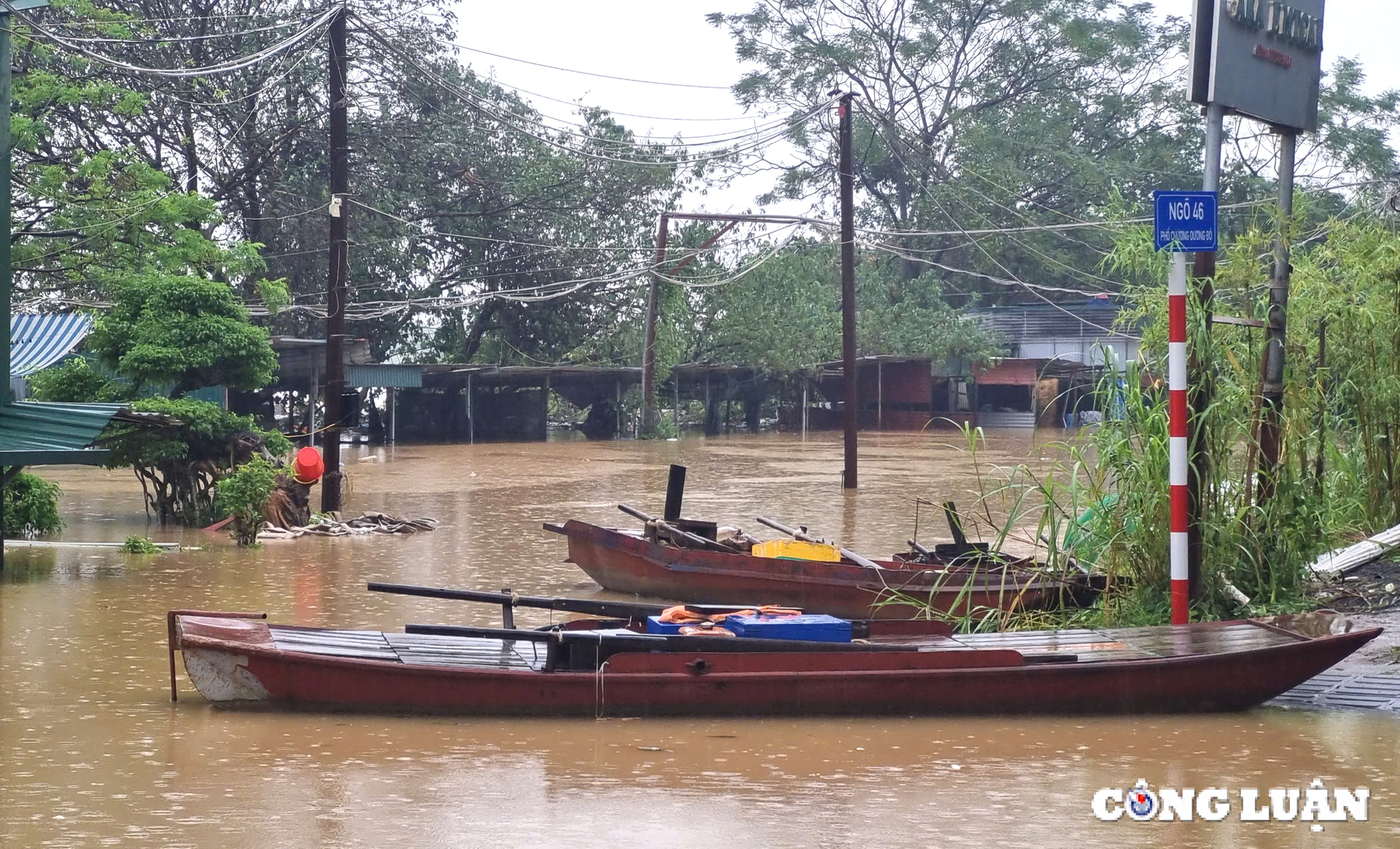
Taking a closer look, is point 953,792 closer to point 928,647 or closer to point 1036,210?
point 928,647

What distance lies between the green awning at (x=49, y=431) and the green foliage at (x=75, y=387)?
4532 mm

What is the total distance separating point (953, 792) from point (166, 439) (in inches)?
535

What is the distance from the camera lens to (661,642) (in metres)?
7.53

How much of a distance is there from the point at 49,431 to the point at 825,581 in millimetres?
7363

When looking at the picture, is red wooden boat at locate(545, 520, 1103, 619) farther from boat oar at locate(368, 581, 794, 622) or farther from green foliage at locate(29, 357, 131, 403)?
green foliage at locate(29, 357, 131, 403)

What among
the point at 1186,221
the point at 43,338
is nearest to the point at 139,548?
the point at 43,338

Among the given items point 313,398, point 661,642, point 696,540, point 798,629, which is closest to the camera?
point 661,642

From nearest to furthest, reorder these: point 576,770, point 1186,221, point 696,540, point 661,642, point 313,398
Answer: point 576,770
point 661,642
point 1186,221
point 696,540
point 313,398

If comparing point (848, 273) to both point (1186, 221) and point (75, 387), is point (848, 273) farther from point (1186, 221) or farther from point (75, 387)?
point (1186, 221)

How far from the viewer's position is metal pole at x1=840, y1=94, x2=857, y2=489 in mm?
23000

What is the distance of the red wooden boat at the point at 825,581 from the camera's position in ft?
31.4

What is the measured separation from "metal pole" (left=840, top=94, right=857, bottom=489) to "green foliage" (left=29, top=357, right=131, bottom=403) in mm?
11167

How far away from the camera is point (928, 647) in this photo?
7.86 metres

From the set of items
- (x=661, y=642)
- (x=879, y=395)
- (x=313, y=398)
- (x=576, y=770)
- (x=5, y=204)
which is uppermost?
(x=5, y=204)
